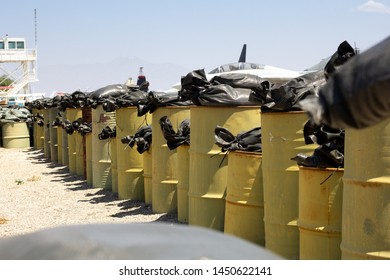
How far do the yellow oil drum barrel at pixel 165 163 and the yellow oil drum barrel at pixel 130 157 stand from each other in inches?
56.9

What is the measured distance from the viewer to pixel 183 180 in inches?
355

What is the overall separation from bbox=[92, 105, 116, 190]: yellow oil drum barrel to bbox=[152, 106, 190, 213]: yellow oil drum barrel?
295cm

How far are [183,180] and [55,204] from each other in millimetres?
3585

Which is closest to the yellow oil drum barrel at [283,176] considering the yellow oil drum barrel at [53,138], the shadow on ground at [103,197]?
the shadow on ground at [103,197]

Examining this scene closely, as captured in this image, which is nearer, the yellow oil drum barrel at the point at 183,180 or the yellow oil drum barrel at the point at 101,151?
the yellow oil drum barrel at the point at 183,180

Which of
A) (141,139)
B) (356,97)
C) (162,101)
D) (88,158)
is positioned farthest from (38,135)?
(356,97)

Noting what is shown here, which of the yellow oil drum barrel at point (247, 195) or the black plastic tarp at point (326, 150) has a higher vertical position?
the black plastic tarp at point (326, 150)

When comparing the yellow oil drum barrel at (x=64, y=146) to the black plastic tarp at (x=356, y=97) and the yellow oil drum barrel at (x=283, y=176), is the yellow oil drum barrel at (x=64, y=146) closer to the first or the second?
the yellow oil drum barrel at (x=283, y=176)

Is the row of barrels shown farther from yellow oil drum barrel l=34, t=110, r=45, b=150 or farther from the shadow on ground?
yellow oil drum barrel l=34, t=110, r=45, b=150

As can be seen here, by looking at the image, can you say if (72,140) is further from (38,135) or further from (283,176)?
(283,176)

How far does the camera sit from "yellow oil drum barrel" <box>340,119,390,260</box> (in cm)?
454

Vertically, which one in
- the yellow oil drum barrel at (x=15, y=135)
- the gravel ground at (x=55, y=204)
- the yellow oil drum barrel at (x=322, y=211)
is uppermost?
the yellow oil drum barrel at (x=322, y=211)

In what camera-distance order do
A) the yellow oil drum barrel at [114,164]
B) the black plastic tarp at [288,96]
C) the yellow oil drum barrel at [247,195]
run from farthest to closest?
→ the yellow oil drum barrel at [114,164] → the yellow oil drum barrel at [247,195] → the black plastic tarp at [288,96]

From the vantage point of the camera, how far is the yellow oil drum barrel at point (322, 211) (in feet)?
17.3
